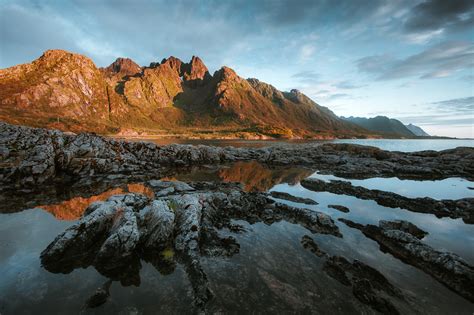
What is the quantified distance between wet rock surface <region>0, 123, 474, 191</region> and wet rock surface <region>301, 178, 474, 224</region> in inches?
431

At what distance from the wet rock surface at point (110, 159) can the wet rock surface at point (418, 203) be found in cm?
1094

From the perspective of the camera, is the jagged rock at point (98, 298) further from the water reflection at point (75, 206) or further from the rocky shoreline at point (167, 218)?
the water reflection at point (75, 206)

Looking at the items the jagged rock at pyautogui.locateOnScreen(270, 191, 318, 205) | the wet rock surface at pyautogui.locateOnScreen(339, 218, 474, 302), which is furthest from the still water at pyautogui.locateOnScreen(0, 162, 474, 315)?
the jagged rock at pyautogui.locateOnScreen(270, 191, 318, 205)

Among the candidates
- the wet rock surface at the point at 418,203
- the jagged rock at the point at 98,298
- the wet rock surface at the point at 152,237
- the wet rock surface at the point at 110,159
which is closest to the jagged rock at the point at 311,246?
the wet rock surface at the point at 152,237

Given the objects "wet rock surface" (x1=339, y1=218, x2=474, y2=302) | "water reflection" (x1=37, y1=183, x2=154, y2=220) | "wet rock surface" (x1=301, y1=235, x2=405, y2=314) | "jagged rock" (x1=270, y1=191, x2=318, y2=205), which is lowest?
"water reflection" (x1=37, y1=183, x2=154, y2=220)

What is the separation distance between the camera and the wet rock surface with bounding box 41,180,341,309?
11547mm

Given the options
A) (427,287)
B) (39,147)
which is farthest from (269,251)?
(39,147)

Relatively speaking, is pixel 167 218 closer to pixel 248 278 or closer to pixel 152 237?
pixel 152 237

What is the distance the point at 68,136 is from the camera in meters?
37.5

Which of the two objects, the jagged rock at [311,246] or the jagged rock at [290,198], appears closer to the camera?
the jagged rock at [311,246]

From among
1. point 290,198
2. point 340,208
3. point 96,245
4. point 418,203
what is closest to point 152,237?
point 96,245

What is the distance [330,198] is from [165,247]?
18293mm

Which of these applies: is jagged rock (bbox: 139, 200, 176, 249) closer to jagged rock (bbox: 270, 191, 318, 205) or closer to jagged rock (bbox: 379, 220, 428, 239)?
jagged rock (bbox: 270, 191, 318, 205)

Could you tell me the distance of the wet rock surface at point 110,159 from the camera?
28.8 metres
